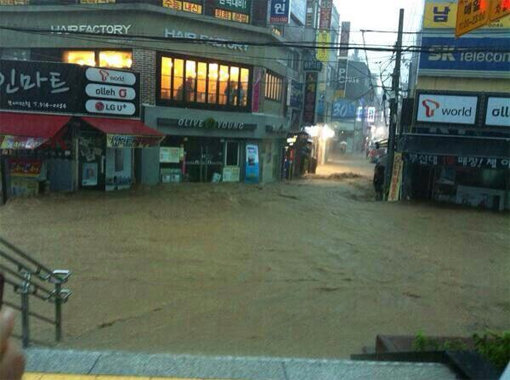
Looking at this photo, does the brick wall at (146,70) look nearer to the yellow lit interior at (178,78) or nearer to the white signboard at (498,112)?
the yellow lit interior at (178,78)

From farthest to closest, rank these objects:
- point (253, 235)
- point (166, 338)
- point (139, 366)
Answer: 1. point (253, 235)
2. point (166, 338)
3. point (139, 366)

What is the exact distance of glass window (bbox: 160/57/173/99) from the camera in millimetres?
20016

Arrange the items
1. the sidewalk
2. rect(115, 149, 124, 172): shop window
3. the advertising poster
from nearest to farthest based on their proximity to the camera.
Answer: the sidewalk
the advertising poster
rect(115, 149, 124, 172): shop window

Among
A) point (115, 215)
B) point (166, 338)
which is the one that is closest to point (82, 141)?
point (115, 215)

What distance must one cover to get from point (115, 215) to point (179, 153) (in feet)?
22.7

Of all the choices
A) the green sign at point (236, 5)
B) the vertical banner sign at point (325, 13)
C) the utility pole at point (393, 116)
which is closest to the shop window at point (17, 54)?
the green sign at point (236, 5)

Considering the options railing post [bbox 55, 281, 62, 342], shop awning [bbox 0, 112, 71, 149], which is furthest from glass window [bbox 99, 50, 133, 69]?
railing post [bbox 55, 281, 62, 342]

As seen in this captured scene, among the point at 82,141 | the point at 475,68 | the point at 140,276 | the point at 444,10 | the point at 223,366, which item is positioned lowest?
the point at 140,276

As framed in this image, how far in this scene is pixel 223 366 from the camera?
3.86m

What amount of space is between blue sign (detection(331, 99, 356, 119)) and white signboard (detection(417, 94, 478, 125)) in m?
25.5

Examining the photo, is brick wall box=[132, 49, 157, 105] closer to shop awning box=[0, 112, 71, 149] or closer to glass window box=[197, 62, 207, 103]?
glass window box=[197, 62, 207, 103]

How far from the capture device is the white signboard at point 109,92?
54.8 feet

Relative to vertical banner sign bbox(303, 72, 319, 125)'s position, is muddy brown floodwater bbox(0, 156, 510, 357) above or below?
below

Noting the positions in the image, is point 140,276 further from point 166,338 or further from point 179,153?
point 179,153
